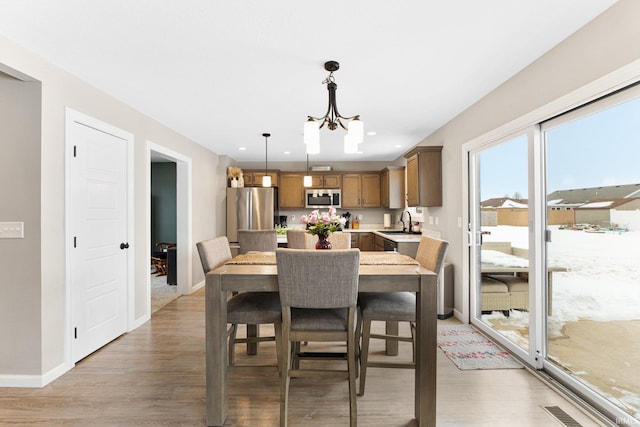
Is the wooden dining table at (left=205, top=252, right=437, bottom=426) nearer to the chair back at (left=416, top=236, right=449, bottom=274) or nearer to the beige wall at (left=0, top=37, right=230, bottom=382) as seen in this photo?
the chair back at (left=416, top=236, right=449, bottom=274)

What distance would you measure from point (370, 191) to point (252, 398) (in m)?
5.01

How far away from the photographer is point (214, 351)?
1860 millimetres

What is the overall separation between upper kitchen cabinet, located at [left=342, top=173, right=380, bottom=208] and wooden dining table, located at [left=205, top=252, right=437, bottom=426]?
15.5ft

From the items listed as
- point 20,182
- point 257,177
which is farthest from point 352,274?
point 257,177

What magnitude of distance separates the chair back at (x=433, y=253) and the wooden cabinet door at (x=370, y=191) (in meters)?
4.03

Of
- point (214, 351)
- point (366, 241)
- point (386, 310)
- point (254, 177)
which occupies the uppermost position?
point (254, 177)

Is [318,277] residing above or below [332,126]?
below

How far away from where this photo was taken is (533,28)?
195 cm

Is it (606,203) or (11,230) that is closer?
(606,203)

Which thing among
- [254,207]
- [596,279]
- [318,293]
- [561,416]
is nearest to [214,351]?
[318,293]

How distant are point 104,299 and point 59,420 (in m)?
1.23

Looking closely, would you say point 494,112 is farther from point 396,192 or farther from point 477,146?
point 396,192

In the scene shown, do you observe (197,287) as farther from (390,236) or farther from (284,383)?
(284,383)

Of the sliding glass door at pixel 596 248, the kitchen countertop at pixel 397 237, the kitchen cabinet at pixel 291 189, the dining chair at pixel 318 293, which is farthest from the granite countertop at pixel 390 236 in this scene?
the dining chair at pixel 318 293
